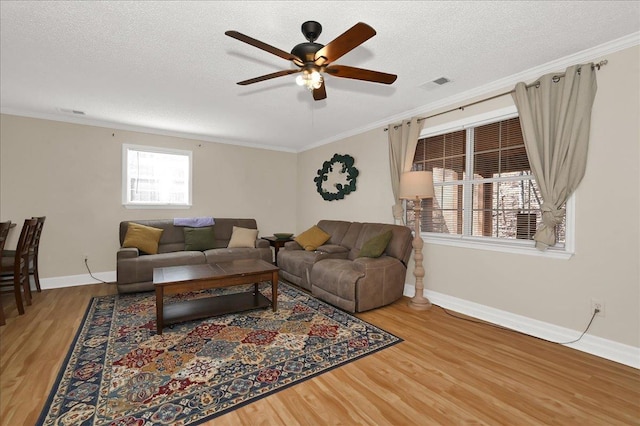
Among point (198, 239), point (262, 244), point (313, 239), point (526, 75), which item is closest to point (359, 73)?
point (526, 75)

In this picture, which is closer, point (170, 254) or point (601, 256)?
point (601, 256)

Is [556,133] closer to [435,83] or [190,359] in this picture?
[435,83]

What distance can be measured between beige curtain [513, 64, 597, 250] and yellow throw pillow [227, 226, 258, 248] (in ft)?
13.4

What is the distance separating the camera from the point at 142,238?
14.3 ft

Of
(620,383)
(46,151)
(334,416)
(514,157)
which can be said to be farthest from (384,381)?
(46,151)

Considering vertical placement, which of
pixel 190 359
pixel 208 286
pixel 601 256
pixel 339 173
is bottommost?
pixel 190 359

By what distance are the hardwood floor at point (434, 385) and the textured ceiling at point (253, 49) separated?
8.40 ft

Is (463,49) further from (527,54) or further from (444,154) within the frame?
(444,154)

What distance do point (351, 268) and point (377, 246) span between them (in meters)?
0.49

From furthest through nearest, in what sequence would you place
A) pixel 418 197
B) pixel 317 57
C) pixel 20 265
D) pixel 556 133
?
pixel 418 197 < pixel 20 265 < pixel 556 133 < pixel 317 57

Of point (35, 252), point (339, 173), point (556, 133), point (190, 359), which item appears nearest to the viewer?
point (190, 359)

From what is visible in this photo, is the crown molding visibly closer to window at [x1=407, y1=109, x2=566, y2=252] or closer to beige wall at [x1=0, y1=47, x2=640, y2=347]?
beige wall at [x1=0, y1=47, x2=640, y2=347]

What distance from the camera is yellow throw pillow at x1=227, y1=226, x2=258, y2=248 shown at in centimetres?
508

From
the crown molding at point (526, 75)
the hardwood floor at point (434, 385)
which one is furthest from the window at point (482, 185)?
the hardwood floor at point (434, 385)
